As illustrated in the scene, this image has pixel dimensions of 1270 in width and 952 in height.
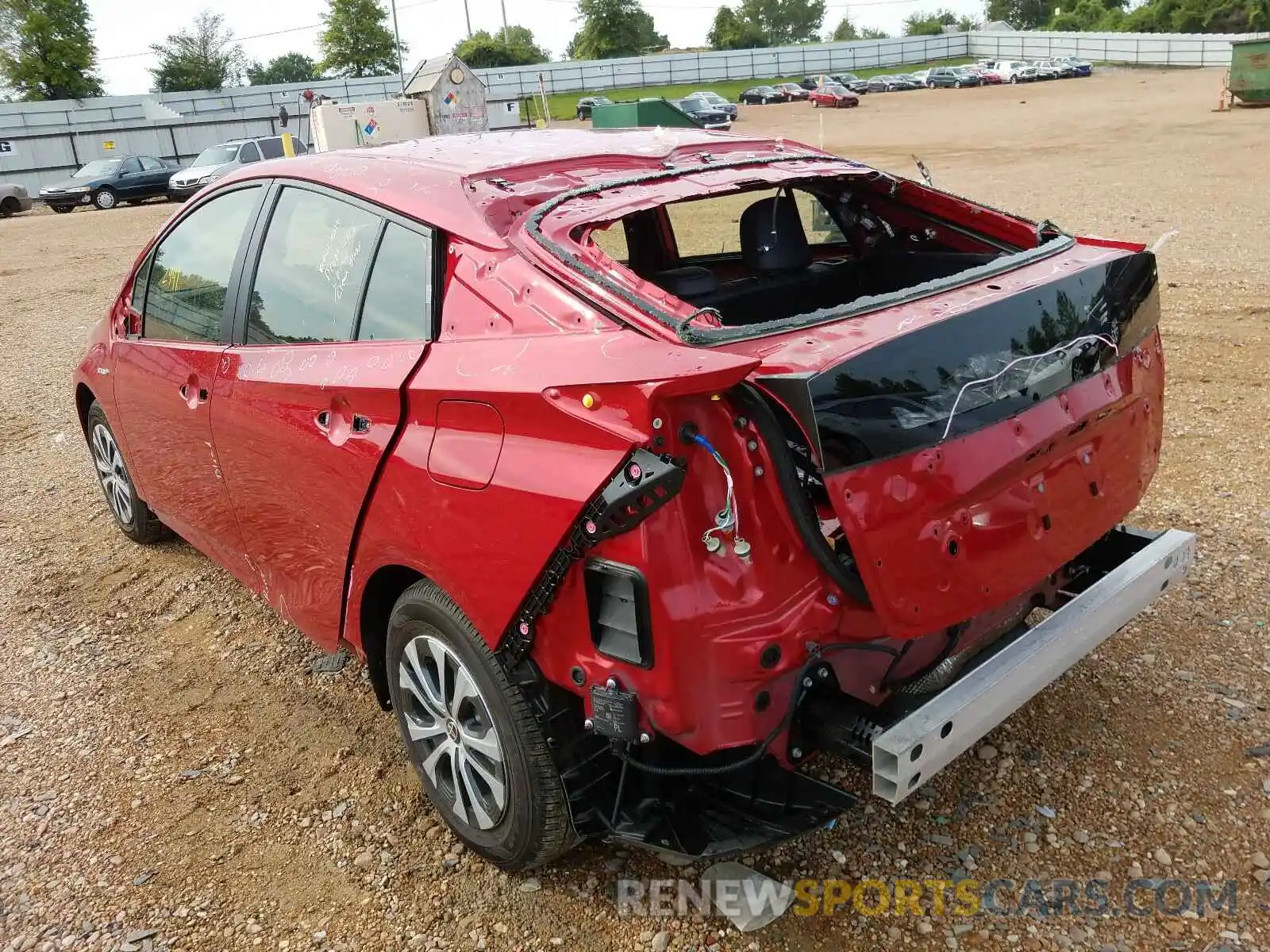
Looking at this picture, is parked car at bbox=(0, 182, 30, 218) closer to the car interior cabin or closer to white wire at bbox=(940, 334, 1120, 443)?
the car interior cabin

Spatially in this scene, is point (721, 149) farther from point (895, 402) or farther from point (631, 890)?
point (631, 890)

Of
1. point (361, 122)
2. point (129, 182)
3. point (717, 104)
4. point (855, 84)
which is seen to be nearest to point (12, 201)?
point (129, 182)

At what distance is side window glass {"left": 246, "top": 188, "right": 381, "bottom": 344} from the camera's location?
9.53ft

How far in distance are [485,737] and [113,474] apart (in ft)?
11.1

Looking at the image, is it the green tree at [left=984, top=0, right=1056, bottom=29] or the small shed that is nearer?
the small shed

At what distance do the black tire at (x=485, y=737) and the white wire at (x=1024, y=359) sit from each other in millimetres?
1199

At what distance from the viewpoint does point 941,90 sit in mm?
49531

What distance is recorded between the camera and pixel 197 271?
3.67 metres

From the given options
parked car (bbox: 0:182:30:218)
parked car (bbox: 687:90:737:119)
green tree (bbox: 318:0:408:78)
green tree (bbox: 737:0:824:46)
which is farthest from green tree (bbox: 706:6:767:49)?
parked car (bbox: 0:182:30:218)

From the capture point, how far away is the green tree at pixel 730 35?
88.0 metres

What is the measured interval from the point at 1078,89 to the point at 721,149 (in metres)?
45.6

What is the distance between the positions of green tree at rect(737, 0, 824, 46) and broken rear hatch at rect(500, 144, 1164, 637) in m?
115

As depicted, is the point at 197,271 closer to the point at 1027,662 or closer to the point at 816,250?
the point at 816,250

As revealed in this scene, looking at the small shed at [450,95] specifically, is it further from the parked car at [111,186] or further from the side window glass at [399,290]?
the side window glass at [399,290]
